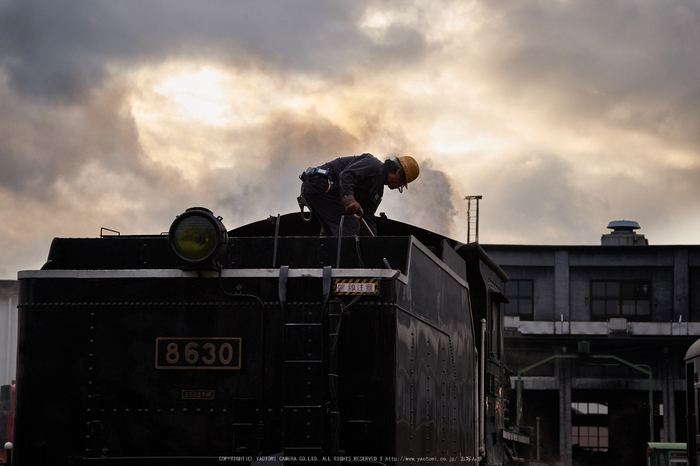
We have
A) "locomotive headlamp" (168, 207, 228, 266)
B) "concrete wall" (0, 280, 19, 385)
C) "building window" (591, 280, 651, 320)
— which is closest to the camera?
"locomotive headlamp" (168, 207, 228, 266)

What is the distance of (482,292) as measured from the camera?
10375mm

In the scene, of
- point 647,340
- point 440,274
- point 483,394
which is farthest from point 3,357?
point 647,340

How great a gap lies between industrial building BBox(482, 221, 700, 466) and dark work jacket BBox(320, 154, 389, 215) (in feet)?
107

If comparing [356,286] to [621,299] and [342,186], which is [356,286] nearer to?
[342,186]

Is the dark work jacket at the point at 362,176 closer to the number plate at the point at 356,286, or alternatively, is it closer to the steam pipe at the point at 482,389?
the number plate at the point at 356,286

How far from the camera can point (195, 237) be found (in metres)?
6.46

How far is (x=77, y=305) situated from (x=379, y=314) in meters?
2.18

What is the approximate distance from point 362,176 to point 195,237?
6.43 feet

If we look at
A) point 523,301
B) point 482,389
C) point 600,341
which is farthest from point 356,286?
point 523,301

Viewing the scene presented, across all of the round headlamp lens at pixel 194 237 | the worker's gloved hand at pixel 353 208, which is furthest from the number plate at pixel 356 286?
the worker's gloved hand at pixel 353 208

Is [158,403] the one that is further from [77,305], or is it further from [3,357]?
[3,357]

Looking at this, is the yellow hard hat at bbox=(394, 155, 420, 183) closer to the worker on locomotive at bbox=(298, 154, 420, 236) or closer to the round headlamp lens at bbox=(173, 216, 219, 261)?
the worker on locomotive at bbox=(298, 154, 420, 236)

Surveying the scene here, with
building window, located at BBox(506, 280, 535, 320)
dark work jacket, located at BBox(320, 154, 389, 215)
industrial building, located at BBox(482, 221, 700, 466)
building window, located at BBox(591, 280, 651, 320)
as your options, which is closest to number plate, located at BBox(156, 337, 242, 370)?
dark work jacket, located at BBox(320, 154, 389, 215)

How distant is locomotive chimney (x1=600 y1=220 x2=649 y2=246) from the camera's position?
48188 mm
